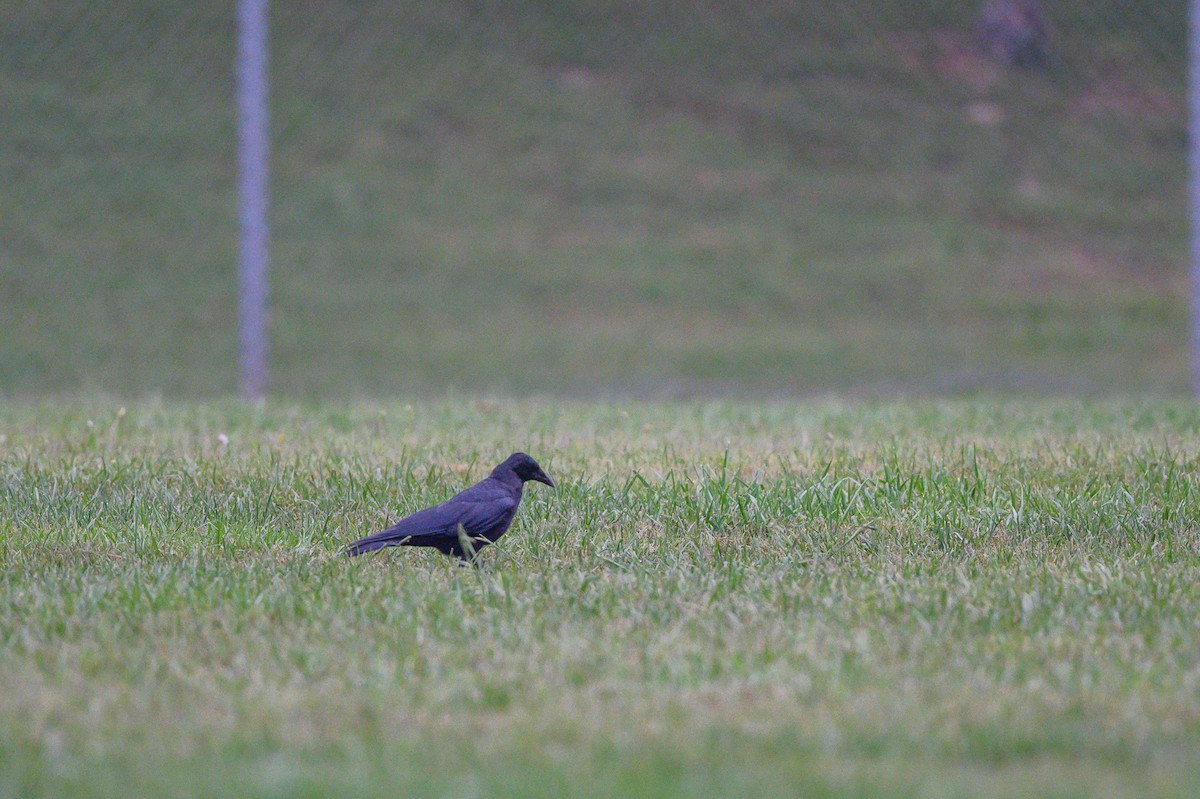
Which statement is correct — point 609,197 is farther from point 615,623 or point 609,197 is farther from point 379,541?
point 615,623

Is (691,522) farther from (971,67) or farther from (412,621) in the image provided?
(971,67)

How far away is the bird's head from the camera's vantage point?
4695 millimetres

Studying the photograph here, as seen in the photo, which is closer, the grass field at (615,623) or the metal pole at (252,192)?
the grass field at (615,623)

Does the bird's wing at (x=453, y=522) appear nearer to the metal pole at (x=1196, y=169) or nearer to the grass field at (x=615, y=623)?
the grass field at (x=615, y=623)

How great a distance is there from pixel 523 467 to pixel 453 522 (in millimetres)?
473

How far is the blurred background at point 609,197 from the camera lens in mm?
16688

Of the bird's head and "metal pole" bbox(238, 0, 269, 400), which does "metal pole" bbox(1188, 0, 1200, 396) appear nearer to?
"metal pole" bbox(238, 0, 269, 400)

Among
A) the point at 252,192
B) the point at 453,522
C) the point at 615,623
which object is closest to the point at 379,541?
the point at 453,522

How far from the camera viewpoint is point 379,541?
168 inches

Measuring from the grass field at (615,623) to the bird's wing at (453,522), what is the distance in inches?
4.2

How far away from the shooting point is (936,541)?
4.63 metres

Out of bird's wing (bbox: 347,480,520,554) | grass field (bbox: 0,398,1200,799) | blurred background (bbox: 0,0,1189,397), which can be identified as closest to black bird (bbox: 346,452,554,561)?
bird's wing (bbox: 347,480,520,554)

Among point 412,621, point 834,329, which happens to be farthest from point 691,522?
point 834,329

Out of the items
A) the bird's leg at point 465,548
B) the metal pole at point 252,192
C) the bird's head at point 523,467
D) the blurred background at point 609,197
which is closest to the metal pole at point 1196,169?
the blurred background at point 609,197
